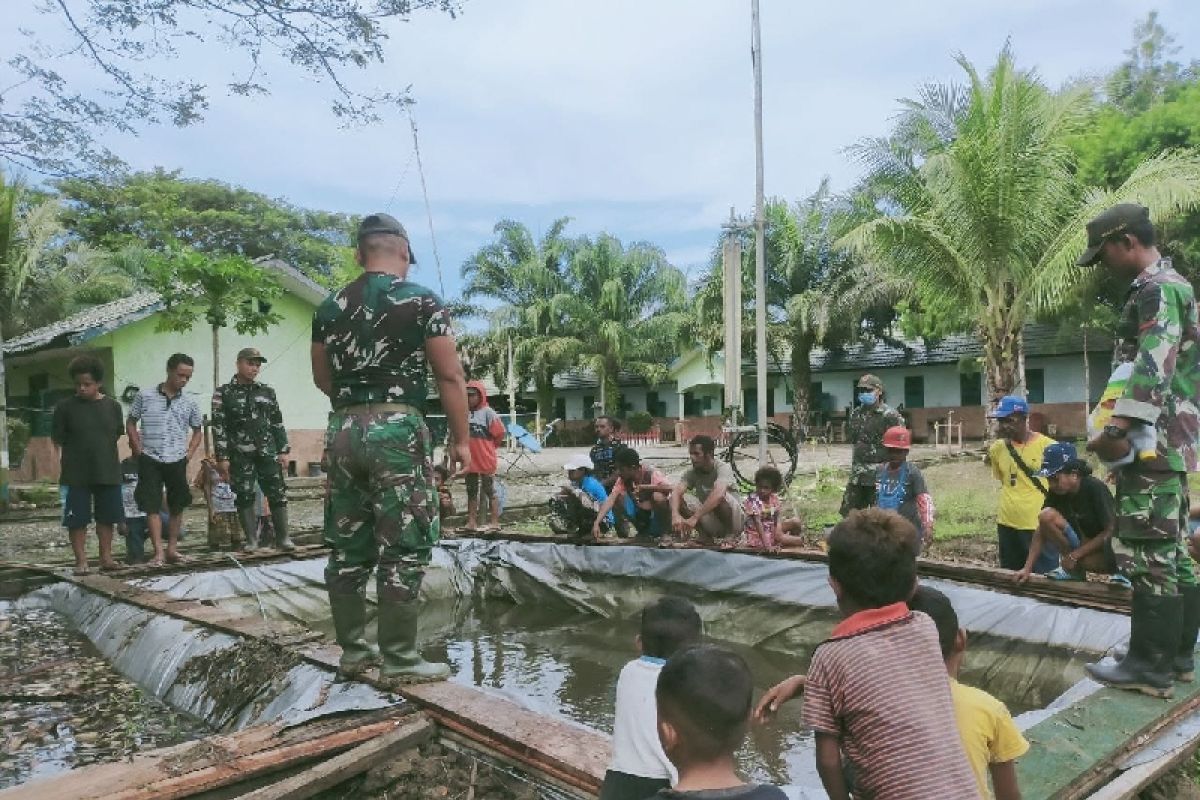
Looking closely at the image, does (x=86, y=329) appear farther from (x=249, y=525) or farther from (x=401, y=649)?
(x=401, y=649)

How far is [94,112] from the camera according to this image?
9.86 metres

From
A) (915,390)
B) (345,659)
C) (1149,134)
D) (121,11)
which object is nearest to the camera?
(345,659)

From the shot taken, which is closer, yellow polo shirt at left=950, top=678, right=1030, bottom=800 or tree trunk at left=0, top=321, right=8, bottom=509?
yellow polo shirt at left=950, top=678, right=1030, bottom=800

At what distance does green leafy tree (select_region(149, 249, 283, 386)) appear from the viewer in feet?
38.3

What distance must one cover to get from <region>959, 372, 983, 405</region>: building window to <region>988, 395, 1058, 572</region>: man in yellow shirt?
2291cm

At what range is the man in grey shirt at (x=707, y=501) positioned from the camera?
6.39 meters

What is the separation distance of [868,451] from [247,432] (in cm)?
480

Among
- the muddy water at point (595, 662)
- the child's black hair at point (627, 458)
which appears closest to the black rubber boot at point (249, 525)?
the muddy water at point (595, 662)

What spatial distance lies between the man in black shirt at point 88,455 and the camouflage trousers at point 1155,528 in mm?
6106

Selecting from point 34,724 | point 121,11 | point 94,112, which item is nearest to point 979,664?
point 34,724

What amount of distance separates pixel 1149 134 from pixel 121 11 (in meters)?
18.1

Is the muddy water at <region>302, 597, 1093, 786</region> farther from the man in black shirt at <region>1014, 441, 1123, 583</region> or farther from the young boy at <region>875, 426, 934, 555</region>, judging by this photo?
the young boy at <region>875, 426, 934, 555</region>

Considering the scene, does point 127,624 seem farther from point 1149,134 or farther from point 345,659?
point 1149,134

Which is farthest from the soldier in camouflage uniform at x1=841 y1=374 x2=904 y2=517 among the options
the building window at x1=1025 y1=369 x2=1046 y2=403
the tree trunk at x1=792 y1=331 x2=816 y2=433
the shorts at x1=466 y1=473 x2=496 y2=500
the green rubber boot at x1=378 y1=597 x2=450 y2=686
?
the building window at x1=1025 y1=369 x2=1046 y2=403
